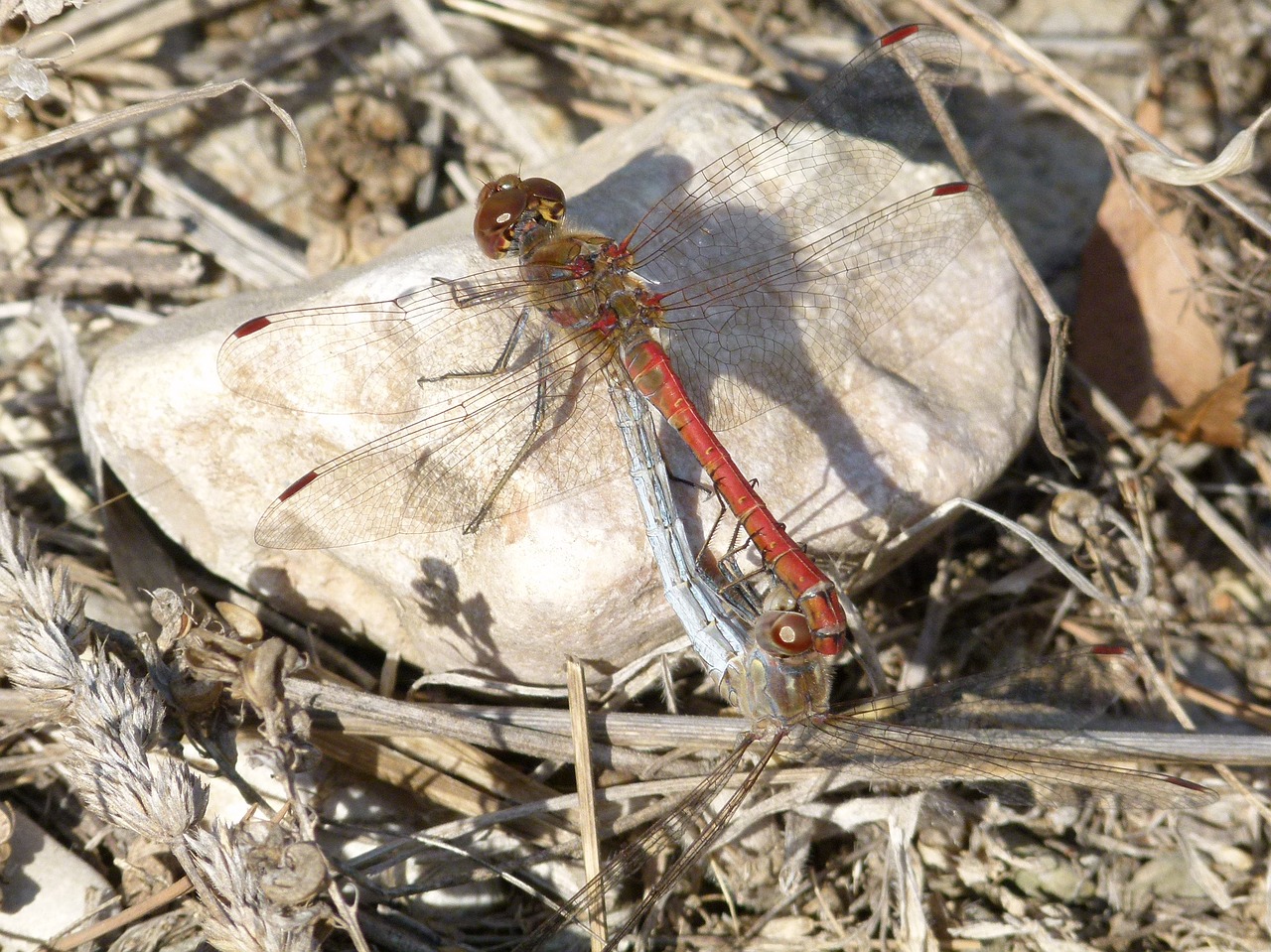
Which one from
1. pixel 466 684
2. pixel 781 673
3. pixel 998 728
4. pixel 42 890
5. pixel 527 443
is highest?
pixel 527 443

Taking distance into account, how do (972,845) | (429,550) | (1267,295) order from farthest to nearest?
(1267,295) < (972,845) < (429,550)

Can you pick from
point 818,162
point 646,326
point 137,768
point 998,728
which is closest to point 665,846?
point 998,728

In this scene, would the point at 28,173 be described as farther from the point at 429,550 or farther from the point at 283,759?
the point at 283,759

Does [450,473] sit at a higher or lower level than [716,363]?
higher

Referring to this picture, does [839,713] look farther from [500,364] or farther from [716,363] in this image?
[500,364]

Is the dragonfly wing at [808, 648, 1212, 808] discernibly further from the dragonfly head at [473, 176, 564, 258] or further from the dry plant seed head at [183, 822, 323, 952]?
the dragonfly head at [473, 176, 564, 258]

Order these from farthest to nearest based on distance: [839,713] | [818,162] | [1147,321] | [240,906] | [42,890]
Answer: [1147,321], [818,162], [839,713], [42,890], [240,906]

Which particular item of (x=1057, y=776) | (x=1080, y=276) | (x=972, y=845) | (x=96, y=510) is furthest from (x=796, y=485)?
(x=96, y=510)

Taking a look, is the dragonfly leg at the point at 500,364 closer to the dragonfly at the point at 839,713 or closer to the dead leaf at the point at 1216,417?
the dragonfly at the point at 839,713
